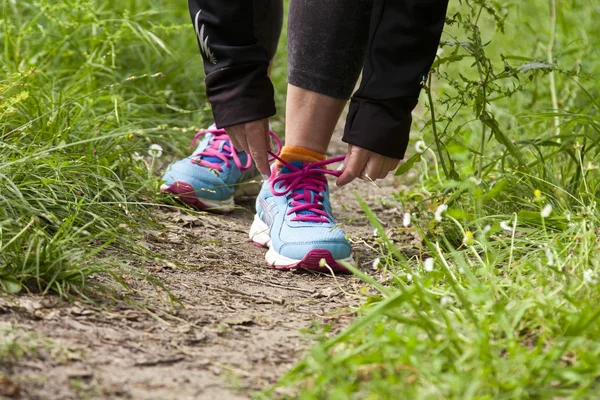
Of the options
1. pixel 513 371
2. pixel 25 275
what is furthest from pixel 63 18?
pixel 513 371

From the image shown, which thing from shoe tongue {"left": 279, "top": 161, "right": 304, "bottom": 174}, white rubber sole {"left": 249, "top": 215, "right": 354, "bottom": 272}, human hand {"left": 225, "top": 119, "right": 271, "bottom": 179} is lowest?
white rubber sole {"left": 249, "top": 215, "right": 354, "bottom": 272}

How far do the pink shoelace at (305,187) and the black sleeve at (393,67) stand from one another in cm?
22

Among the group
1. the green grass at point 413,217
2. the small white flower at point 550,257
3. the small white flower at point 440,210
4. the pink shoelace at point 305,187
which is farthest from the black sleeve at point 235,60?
the small white flower at point 550,257

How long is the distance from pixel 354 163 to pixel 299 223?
220 mm

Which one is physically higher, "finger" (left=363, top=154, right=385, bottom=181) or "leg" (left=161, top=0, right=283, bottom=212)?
"finger" (left=363, top=154, right=385, bottom=181)

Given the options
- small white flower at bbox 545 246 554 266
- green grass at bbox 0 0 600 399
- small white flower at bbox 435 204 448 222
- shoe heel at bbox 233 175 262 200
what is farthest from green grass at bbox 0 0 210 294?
small white flower at bbox 545 246 554 266

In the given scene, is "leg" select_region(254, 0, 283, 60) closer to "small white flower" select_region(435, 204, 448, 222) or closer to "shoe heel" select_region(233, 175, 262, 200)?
"shoe heel" select_region(233, 175, 262, 200)

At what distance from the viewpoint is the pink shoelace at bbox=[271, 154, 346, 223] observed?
1.90m

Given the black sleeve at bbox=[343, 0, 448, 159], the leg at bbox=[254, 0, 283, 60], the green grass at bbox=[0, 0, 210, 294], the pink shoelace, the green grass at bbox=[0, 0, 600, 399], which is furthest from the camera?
the leg at bbox=[254, 0, 283, 60]

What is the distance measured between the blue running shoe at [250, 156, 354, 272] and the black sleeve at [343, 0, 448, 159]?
0.57 ft

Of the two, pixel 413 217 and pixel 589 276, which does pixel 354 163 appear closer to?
pixel 413 217

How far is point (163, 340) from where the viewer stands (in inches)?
51.9

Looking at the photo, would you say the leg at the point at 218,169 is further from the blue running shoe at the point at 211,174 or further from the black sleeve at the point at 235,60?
the black sleeve at the point at 235,60

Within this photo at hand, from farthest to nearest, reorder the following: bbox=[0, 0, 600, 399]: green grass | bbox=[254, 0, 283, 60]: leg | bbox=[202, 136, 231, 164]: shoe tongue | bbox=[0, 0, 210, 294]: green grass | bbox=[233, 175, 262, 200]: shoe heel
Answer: bbox=[233, 175, 262, 200]: shoe heel, bbox=[202, 136, 231, 164]: shoe tongue, bbox=[254, 0, 283, 60]: leg, bbox=[0, 0, 210, 294]: green grass, bbox=[0, 0, 600, 399]: green grass
